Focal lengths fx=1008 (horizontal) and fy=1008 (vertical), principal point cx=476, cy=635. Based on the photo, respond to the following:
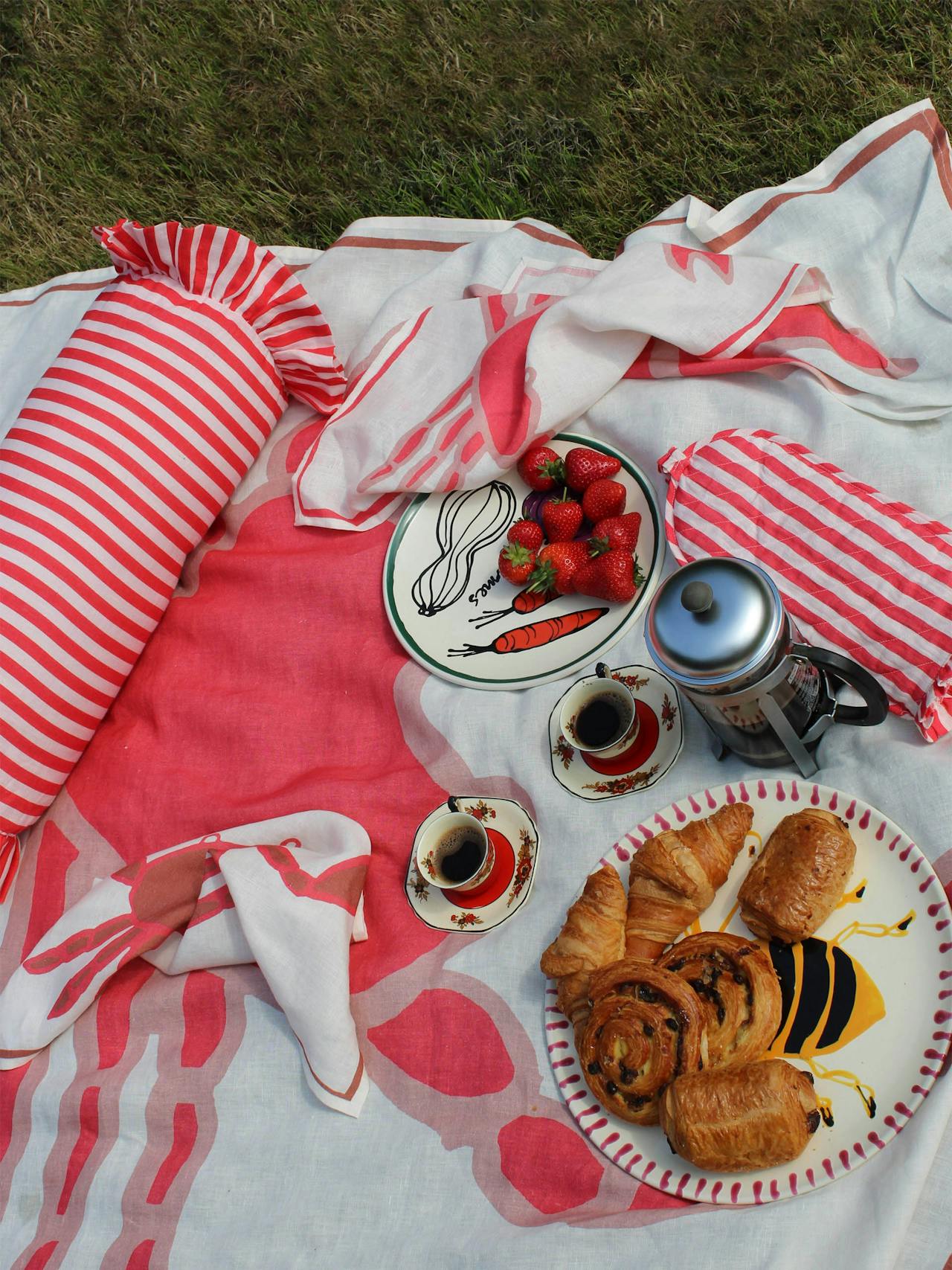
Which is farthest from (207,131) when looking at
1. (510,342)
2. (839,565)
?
(839,565)

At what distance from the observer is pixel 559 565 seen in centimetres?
143

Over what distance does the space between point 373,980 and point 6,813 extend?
631 millimetres

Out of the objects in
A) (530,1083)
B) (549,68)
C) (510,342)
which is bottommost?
(530,1083)

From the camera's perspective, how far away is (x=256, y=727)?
1.54 meters

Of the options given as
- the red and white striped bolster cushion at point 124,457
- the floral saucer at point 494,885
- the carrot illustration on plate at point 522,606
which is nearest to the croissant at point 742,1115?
the floral saucer at point 494,885

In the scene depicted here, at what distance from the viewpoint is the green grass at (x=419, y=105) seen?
203cm

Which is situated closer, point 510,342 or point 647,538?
point 647,538

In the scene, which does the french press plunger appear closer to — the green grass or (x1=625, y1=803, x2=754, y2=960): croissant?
(x1=625, y1=803, x2=754, y2=960): croissant

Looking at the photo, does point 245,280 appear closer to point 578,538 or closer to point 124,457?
point 124,457

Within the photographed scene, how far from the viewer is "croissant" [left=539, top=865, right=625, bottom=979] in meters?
1.11

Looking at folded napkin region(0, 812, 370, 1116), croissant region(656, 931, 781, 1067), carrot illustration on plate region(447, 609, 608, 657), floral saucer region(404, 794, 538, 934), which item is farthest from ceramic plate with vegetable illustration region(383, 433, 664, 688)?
croissant region(656, 931, 781, 1067)

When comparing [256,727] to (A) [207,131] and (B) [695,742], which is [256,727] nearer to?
(B) [695,742]

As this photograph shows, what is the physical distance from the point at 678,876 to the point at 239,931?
0.60 metres

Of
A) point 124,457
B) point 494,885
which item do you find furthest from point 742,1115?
point 124,457
